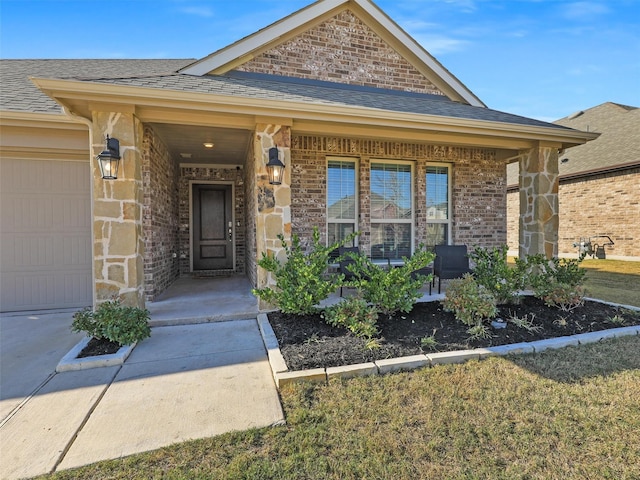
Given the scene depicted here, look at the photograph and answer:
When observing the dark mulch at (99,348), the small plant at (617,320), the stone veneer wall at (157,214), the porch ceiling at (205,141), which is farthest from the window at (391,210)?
the dark mulch at (99,348)

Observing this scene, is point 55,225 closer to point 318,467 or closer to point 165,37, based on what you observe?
point 165,37

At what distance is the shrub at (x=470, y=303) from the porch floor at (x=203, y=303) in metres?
2.57

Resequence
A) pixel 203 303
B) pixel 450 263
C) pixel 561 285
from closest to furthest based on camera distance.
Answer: pixel 561 285, pixel 203 303, pixel 450 263

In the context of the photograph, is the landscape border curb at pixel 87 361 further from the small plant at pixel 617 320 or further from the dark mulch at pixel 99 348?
the small plant at pixel 617 320

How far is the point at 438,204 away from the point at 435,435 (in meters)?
5.29

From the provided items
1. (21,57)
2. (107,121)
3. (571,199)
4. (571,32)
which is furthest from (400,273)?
(571,199)

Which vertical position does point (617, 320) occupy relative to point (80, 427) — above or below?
above

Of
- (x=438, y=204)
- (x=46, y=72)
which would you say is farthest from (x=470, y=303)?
(x=46, y=72)

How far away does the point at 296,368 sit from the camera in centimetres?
267

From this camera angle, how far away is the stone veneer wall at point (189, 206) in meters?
7.42

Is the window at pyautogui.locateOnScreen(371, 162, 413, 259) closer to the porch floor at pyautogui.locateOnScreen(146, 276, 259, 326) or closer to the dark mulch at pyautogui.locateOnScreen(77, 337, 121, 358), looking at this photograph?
the porch floor at pyautogui.locateOnScreen(146, 276, 259, 326)

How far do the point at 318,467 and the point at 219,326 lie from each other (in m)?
2.57

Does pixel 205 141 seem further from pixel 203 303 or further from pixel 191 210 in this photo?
pixel 203 303

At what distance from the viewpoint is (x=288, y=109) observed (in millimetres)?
4129
